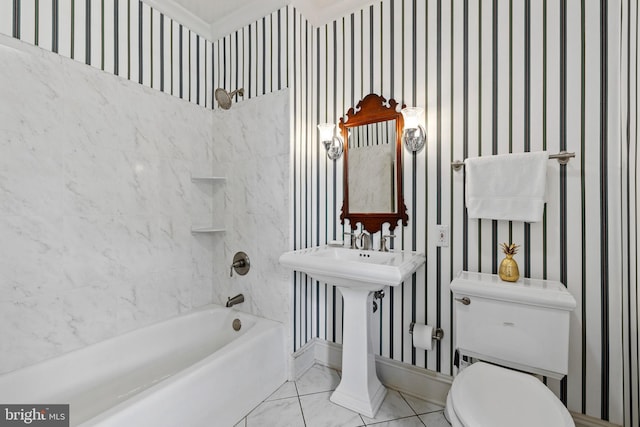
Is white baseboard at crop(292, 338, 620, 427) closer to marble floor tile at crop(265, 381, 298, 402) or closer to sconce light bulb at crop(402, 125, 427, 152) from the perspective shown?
marble floor tile at crop(265, 381, 298, 402)

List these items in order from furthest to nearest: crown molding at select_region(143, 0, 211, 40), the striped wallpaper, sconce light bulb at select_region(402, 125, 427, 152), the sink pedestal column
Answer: crown molding at select_region(143, 0, 211, 40), sconce light bulb at select_region(402, 125, 427, 152), the sink pedestal column, the striped wallpaper

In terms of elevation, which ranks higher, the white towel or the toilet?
the white towel

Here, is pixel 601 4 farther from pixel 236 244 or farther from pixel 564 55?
pixel 236 244

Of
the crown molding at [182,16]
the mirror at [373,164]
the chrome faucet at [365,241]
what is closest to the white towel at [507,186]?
the mirror at [373,164]

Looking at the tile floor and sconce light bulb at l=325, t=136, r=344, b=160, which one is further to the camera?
sconce light bulb at l=325, t=136, r=344, b=160

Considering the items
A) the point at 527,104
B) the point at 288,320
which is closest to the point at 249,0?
the point at 527,104

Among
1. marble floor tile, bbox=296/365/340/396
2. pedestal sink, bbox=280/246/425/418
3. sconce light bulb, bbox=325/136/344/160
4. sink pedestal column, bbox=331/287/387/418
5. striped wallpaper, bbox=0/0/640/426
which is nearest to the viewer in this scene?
striped wallpaper, bbox=0/0/640/426

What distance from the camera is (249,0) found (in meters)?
2.02

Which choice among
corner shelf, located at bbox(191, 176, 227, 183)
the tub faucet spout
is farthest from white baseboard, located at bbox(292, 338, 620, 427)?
corner shelf, located at bbox(191, 176, 227, 183)

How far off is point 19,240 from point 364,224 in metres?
1.92

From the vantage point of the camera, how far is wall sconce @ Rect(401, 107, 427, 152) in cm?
171

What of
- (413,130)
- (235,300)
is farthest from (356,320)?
(413,130)

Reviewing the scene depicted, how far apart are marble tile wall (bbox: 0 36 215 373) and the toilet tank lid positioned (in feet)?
4.87

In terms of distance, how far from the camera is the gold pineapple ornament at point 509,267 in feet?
4.69
